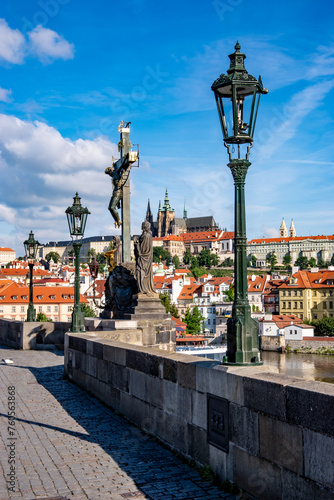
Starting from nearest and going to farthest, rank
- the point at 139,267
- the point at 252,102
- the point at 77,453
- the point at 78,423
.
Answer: the point at 252,102
the point at 77,453
the point at 78,423
the point at 139,267

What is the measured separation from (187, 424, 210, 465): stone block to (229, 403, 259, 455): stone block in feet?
1.85

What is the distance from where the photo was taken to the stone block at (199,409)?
520 cm

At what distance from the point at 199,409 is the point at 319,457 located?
1821 mm

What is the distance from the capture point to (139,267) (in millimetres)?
13109

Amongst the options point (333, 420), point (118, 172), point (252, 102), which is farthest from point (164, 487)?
point (118, 172)

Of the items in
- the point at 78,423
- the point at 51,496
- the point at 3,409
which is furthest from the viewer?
the point at 3,409

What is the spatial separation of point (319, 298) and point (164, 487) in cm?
Result: 9328

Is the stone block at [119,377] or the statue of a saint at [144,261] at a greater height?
the statue of a saint at [144,261]

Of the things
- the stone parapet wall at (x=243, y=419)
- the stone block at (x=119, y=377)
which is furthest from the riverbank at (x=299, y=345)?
the stone parapet wall at (x=243, y=419)

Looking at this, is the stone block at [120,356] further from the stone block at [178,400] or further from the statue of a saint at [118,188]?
the statue of a saint at [118,188]

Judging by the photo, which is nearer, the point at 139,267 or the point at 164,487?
the point at 164,487

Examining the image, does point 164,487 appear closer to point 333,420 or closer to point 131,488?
point 131,488

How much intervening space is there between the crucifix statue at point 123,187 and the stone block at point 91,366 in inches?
264

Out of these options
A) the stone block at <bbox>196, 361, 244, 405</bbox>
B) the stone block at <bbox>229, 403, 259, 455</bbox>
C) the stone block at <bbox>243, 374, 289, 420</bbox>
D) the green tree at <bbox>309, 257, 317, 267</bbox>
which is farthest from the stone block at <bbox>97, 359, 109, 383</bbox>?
the green tree at <bbox>309, 257, 317, 267</bbox>
